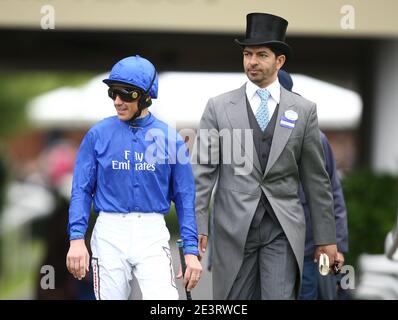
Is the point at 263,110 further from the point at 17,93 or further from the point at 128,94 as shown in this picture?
the point at 17,93

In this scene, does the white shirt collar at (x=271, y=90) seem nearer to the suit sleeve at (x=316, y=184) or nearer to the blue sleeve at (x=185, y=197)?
the suit sleeve at (x=316, y=184)

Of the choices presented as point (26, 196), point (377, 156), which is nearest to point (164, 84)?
point (377, 156)

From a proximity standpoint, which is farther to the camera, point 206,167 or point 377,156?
point 377,156

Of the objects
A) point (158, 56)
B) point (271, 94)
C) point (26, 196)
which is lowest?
point (26, 196)

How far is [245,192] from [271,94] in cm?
52

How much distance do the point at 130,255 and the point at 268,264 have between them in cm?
70

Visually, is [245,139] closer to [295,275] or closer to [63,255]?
[295,275]

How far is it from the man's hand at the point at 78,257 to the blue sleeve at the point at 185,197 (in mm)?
476

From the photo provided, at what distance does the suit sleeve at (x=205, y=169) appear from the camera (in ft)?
16.8

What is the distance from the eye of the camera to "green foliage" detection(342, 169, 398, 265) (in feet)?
30.6

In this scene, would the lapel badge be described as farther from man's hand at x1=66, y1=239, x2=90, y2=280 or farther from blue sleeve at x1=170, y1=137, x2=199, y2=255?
man's hand at x1=66, y1=239, x2=90, y2=280

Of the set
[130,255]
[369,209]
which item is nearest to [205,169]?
[130,255]

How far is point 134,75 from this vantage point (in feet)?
16.0

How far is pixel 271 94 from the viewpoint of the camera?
5160 mm
